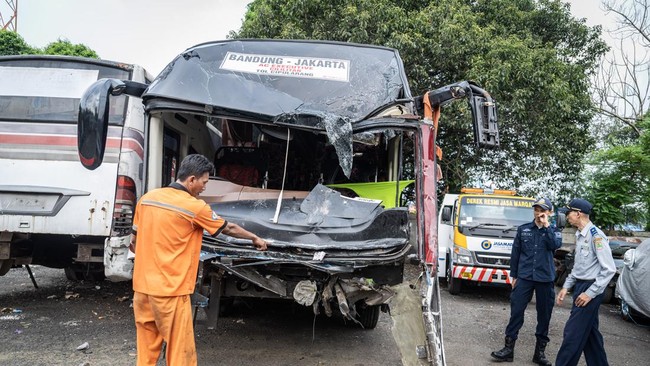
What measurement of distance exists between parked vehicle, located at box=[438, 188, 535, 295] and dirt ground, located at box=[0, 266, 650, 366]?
83 cm

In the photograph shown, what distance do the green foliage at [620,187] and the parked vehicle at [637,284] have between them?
16.0ft

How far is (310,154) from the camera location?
486 cm

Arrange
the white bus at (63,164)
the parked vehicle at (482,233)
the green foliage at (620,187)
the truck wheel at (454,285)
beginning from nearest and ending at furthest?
the white bus at (63,164) < the parked vehicle at (482,233) < the truck wheel at (454,285) < the green foliage at (620,187)

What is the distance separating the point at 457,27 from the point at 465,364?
8.02 metres

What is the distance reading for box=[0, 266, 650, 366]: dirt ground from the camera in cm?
422

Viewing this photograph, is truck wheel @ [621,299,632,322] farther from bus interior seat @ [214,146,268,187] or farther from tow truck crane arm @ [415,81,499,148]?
bus interior seat @ [214,146,268,187]

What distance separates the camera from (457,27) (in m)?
10.4

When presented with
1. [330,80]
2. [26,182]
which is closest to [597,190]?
[330,80]

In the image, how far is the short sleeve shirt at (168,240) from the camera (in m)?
2.98

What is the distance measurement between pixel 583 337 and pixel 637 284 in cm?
285

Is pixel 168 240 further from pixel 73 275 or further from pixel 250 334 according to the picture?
pixel 73 275

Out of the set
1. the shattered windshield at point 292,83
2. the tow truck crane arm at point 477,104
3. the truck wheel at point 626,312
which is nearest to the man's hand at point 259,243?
the shattered windshield at point 292,83

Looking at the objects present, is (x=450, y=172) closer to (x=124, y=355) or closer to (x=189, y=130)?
(x=189, y=130)

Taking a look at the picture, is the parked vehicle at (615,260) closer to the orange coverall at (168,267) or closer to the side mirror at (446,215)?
the side mirror at (446,215)
